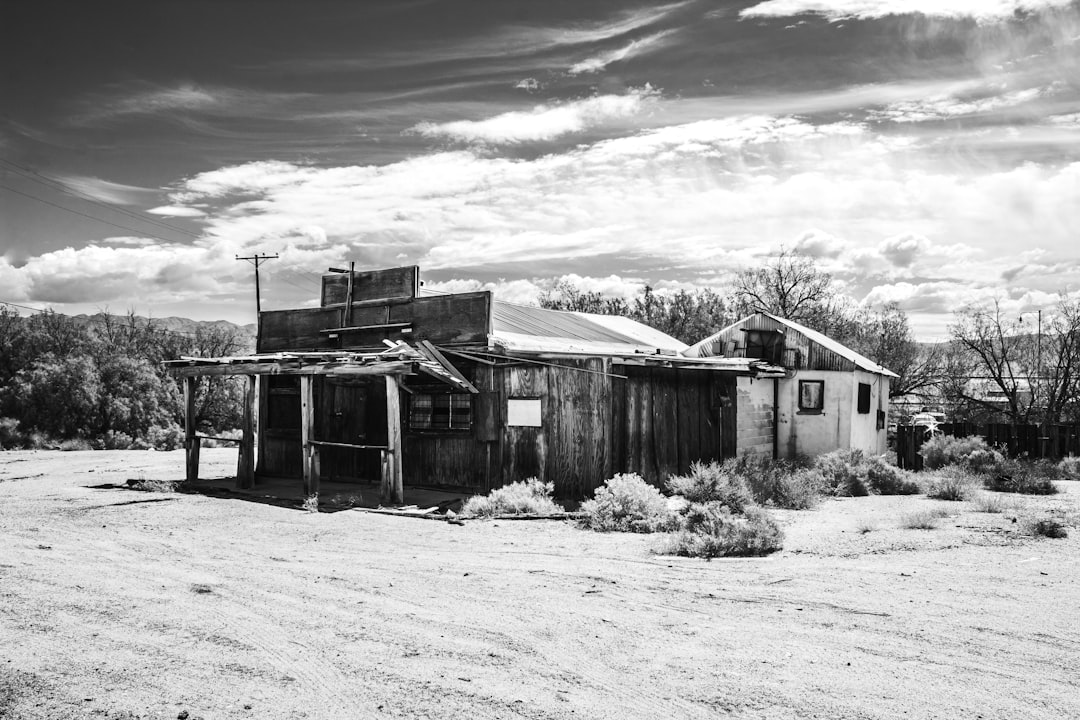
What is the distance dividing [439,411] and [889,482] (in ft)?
28.7

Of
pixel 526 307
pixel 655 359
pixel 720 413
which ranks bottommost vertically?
pixel 720 413

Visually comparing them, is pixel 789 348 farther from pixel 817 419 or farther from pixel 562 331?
pixel 562 331

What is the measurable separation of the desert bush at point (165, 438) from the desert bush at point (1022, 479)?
25141 millimetres

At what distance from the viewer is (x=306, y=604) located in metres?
7.16

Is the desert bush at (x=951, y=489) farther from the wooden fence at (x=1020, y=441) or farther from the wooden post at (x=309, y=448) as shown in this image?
the wooden post at (x=309, y=448)

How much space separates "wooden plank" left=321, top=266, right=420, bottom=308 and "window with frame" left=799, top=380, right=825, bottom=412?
36.3 feet

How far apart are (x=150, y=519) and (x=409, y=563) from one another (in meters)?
5.27

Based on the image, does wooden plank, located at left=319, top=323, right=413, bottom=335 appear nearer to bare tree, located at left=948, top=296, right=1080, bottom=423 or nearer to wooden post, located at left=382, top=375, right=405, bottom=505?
wooden post, located at left=382, top=375, right=405, bottom=505

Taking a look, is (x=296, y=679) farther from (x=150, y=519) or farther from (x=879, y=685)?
(x=150, y=519)

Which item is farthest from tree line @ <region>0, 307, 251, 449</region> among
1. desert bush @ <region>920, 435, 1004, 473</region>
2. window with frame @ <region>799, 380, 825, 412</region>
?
desert bush @ <region>920, 435, 1004, 473</region>

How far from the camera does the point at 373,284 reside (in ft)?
53.9

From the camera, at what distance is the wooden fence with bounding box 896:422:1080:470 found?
20.3 metres

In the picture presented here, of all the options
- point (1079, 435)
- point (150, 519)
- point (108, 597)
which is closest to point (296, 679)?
point (108, 597)

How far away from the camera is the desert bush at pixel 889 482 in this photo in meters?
16.0
